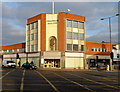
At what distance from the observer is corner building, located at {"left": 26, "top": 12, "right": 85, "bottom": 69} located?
52469 mm

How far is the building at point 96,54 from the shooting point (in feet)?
203

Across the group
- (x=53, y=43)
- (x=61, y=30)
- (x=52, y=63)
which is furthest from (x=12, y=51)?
(x=61, y=30)

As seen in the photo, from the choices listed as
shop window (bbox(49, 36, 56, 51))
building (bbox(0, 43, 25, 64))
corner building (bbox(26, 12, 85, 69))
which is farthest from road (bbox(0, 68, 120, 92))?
building (bbox(0, 43, 25, 64))

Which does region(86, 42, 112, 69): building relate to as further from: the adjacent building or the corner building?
the corner building

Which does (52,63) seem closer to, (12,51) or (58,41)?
(58,41)

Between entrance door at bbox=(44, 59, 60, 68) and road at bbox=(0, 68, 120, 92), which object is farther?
entrance door at bbox=(44, 59, 60, 68)

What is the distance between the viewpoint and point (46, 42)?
53.4 m

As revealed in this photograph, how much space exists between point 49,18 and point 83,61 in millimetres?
15234

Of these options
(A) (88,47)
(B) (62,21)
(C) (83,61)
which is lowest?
(C) (83,61)

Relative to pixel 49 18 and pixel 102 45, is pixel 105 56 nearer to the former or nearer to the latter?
pixel 102 45

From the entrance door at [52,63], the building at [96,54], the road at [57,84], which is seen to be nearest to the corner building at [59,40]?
the entrance door at [52,63]

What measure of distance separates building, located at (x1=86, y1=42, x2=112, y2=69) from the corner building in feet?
23.7

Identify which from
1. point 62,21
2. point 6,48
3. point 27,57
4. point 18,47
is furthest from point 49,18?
point 6,48

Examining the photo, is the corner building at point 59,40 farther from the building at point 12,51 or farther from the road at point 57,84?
the road at point 57,84
